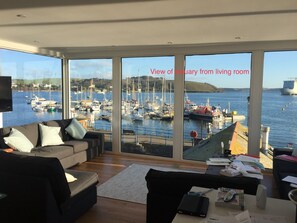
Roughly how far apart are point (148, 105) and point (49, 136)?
2385mm

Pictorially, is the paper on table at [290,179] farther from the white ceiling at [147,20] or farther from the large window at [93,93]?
the large window at [93,93]

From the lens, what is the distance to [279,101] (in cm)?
506

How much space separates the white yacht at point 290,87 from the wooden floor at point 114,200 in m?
1.69

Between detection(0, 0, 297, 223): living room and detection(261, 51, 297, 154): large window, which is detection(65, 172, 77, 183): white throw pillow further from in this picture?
detection(261, 51, 297, 154): large window

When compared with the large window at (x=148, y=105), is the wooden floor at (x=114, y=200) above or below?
below

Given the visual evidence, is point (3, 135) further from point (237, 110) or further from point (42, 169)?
point (237, 110)

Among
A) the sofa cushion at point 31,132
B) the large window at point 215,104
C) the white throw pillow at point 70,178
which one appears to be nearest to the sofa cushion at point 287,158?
the large window at point 215,104

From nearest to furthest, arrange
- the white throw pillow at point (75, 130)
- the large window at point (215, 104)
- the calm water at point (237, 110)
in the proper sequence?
the calm water at point (237, 110), the large window at point (215, 104), the white throw pillow at point (75, 130)

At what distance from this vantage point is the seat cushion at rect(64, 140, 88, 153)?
5111mm

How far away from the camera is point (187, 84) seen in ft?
18.5

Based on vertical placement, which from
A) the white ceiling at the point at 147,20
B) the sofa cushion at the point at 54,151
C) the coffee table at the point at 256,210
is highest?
the white ceiling at the point at 147,20

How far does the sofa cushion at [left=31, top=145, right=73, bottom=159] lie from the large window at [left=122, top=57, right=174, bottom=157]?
178cm

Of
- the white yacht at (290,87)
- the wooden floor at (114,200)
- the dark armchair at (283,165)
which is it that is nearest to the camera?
the wooden floor at (114,200)

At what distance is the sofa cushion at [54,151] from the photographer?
4.38 m
